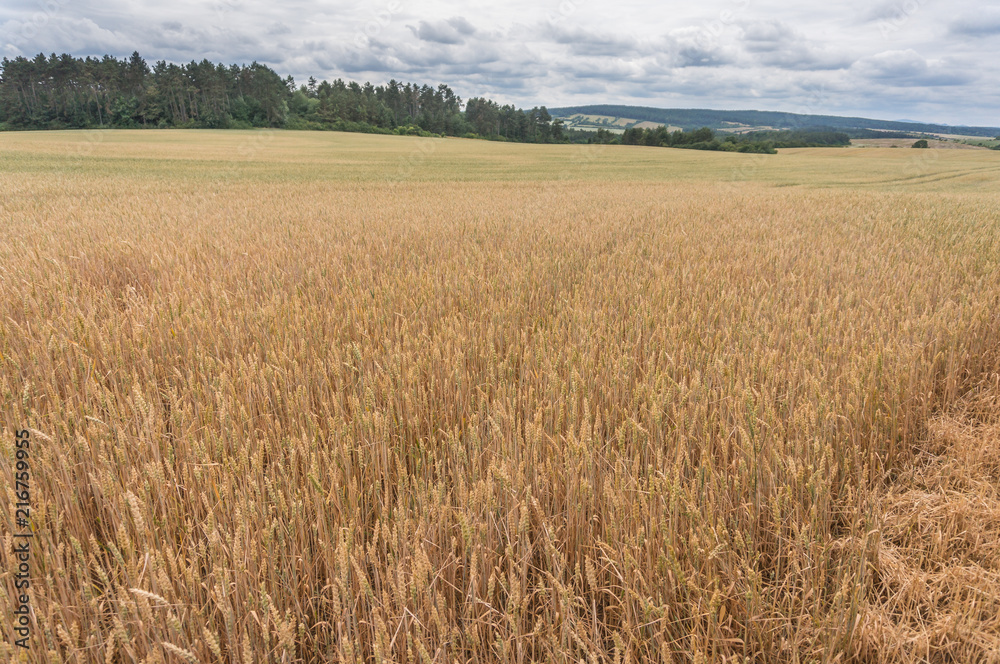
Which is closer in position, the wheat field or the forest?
the wheat field

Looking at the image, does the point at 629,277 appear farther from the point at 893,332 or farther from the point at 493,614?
the point at 493,614

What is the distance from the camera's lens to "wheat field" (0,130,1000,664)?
50.2 inches

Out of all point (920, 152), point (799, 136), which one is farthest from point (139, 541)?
point (799, 136)

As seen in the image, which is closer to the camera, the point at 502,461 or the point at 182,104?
the point at 502,461

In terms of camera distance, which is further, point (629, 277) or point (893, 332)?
point (629, 277)

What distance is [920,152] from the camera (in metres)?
51.9

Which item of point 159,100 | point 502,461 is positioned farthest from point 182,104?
point 502,461

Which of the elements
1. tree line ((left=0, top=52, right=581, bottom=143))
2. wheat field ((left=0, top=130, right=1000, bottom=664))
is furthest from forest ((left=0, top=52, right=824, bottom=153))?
wheat field ((left=0, top=130, right=1000, bottom=664))

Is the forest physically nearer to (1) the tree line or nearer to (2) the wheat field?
(1) the tree line

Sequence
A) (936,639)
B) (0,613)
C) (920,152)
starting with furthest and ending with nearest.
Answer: (920,152)
(936,639)
(0,613)

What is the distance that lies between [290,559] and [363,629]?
0.29 meters

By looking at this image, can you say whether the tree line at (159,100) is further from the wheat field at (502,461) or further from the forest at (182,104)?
the wheat field at (502,461)

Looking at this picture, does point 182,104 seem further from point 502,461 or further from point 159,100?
point 502,461

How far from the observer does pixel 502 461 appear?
1667 millimetres
